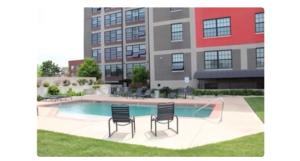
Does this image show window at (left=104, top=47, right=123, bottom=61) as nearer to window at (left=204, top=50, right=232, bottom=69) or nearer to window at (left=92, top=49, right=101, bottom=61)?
window at (left=92, top=49, right=101, bottom=61)

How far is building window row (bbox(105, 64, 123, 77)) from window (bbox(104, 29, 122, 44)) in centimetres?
388

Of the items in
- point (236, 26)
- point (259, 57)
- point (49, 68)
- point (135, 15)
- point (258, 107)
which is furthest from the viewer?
point (49, 68)

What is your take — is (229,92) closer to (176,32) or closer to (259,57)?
(259,57)

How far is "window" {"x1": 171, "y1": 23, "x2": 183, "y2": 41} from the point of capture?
2605 centimetres

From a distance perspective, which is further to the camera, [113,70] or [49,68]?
[49,68]

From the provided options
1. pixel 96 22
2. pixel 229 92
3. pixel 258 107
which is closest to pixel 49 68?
pixel 96 22

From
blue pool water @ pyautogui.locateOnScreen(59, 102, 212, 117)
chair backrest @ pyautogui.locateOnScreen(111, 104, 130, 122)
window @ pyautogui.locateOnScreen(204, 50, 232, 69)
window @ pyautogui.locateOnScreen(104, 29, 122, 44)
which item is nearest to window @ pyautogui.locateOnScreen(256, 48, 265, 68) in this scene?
window @ pyautogui.locateOnScreen(204, 50, 232, 69)

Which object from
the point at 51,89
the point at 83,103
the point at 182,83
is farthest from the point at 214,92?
the point at 51,89

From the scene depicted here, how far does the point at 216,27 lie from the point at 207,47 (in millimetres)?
1851

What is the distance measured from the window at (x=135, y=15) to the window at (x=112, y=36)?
8.21 ft

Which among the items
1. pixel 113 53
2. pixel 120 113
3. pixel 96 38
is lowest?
pixel 120 113

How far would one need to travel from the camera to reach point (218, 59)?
2416 cm
